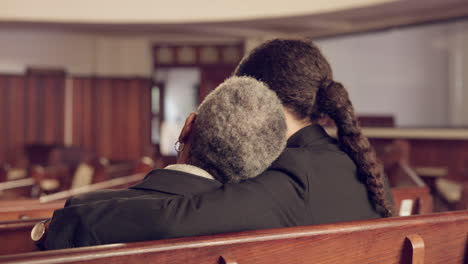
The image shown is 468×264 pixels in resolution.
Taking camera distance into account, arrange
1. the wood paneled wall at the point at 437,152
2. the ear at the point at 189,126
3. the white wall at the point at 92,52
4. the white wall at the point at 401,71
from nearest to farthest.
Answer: the ear at the point at 189,126 < the wood paneled wall at the point at 437,152 < the white wall at the point at 401,71 < the white wall at the point at 92,52

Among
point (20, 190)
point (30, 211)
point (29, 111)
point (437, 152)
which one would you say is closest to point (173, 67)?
point (29, 111)

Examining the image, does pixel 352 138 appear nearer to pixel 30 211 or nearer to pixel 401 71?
pixel 30 211

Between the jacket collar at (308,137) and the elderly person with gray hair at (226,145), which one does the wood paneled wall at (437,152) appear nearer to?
the jacket collar at (308,137)

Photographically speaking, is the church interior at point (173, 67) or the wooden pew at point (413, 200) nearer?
the wooden pew at point (413, 200)

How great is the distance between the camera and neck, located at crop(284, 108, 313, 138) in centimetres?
141

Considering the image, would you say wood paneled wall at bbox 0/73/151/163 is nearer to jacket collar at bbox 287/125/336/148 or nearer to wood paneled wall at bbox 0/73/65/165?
wood paneled wall at bbox 0/73/65/165

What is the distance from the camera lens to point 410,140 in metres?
7.39

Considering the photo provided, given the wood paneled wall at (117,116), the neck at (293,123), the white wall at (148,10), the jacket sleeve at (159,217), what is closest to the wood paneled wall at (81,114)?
the wood paneled wall at (117,116)

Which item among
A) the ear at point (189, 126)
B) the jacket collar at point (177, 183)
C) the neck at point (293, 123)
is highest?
the ear at point (189, 126)

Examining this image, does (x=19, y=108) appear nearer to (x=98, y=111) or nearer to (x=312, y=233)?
(x=98, y=111)

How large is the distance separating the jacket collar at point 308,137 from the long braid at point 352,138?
0.05 metres

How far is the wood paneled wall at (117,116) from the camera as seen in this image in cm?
944

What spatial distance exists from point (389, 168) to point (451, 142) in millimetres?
4056

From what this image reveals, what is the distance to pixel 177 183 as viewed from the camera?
3.52 ft
